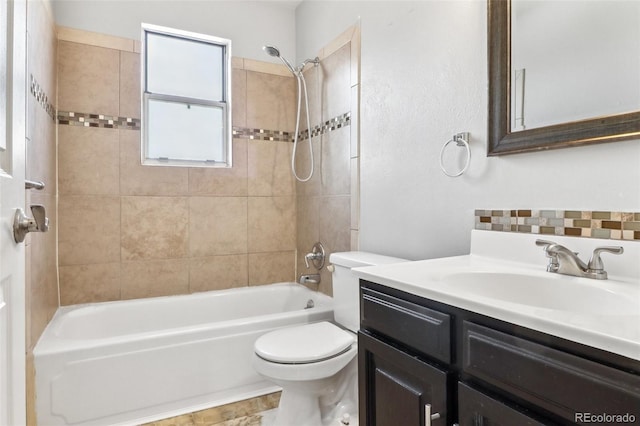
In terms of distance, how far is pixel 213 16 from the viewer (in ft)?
8.63

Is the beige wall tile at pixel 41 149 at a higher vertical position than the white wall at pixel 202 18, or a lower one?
lower

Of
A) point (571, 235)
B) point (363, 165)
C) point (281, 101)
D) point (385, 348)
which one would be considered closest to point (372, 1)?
point (363, 165)

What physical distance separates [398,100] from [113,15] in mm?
1957

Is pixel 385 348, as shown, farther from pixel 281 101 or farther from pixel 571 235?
pixel 281 101

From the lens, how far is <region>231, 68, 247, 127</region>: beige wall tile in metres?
2.71

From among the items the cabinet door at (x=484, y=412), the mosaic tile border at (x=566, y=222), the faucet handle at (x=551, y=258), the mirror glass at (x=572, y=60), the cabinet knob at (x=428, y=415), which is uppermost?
the mirror glass at (x=572, y=60)

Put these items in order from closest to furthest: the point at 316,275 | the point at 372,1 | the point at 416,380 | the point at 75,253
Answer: the point at 416,380 < the point at 372,1 < the point at 75,253 < the point at 316,275

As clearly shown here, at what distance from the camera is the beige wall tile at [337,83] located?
7.32 feet

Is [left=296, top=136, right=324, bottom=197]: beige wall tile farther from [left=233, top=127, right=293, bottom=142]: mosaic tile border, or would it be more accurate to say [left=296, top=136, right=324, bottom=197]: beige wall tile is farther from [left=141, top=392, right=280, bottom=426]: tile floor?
[left=141, top=392, right=280, bottom=426]: tile floor

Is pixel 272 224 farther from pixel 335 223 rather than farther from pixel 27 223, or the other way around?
pixel 27 223

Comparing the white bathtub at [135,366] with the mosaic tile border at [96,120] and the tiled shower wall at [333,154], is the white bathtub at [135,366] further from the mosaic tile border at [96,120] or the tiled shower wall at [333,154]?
the mosaic tile border at [96,120]

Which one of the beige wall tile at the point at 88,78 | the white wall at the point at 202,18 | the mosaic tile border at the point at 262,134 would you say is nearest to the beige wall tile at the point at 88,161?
the beige wall tile at the point at 88,78

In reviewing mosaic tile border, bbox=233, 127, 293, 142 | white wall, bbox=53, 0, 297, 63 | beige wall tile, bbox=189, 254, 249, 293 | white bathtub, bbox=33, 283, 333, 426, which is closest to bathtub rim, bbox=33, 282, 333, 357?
white bathtub, bbox=33, 283, 333, 426

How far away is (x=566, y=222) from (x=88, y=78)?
8.76 ft
